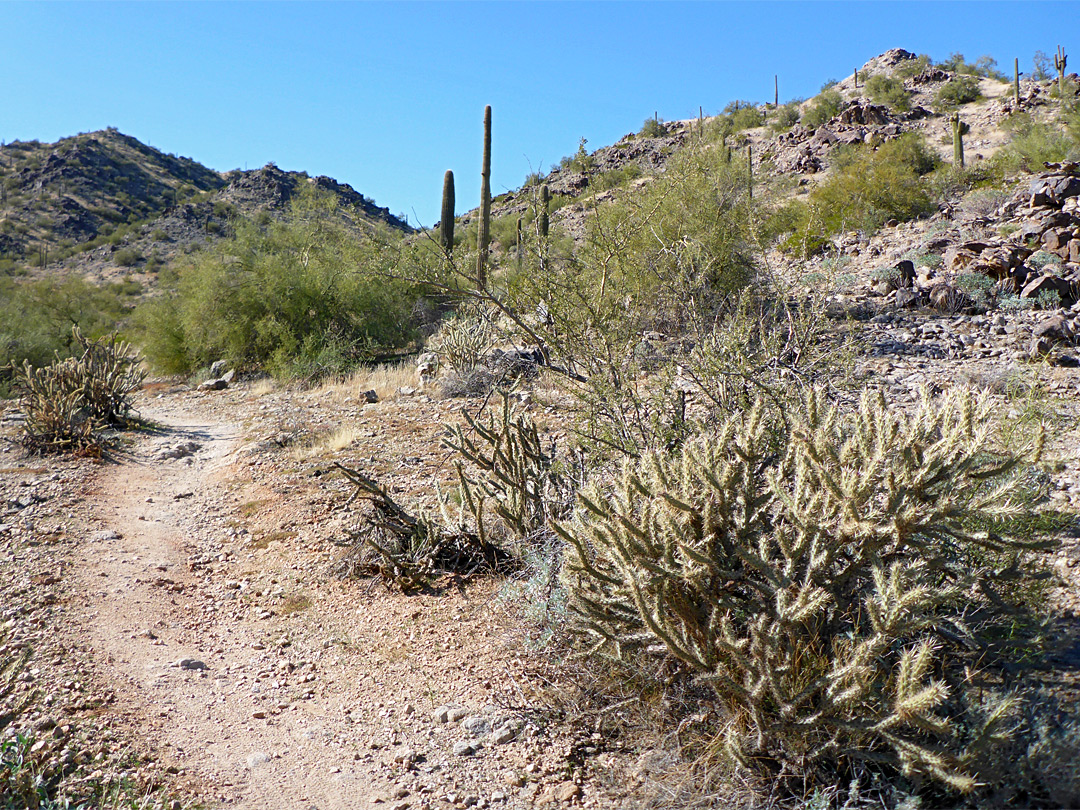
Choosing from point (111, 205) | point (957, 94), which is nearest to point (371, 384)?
point (957, 94)

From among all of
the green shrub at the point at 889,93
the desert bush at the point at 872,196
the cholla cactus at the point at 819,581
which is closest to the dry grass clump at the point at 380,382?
the cholla cactus at the point at 819,581

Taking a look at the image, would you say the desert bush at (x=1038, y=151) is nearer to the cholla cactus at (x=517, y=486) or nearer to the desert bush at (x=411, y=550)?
the cholla cactus at (x=517, y=486)

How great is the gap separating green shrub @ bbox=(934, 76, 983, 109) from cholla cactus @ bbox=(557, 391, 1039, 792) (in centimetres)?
3450

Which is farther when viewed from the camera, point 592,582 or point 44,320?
point 44,320

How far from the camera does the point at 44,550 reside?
17.4 feet

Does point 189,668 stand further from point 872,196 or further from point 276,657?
point 872,196

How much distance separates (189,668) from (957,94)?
3693 centimetres

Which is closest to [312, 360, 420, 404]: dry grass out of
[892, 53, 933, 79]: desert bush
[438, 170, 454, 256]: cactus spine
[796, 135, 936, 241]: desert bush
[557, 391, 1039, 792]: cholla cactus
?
[438, 170, 454, 256]: cactus spine

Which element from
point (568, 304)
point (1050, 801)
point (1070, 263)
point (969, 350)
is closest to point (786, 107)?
point (1070, 263)

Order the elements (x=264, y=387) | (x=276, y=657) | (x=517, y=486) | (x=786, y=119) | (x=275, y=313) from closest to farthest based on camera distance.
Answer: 1. (x=276, y=657)
2. (x=517, y=486)
3. (x=264, y=387)
4. (x=275, y=313)
5. (x=786, y=119)

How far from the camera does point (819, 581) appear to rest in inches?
102

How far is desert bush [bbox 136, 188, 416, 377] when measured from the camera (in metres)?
14.4

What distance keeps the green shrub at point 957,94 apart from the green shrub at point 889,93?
4.15 ft

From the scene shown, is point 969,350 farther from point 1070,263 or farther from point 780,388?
point 780,388
